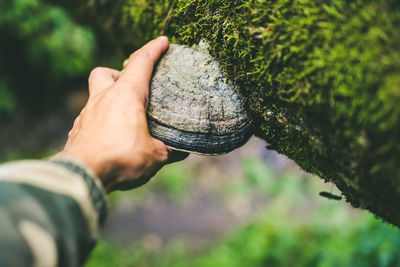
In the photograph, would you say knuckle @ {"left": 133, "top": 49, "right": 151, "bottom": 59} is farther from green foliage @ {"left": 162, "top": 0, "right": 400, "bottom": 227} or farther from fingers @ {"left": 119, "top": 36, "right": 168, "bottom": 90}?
green foliage @ {"left": 162, "top": 0, "right": 400, "bottom": 227}

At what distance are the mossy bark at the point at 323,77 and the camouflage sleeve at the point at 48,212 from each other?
98 cm

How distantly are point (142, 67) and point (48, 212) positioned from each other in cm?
97

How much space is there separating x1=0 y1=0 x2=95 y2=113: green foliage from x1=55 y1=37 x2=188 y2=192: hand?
14.0 feet

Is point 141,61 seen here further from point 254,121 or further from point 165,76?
point 254,121

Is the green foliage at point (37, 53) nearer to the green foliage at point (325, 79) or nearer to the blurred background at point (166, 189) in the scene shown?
the blurred background at point (166, 189)

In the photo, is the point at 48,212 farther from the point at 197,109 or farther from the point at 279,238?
the point at 279,238

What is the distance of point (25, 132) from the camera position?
256 inches

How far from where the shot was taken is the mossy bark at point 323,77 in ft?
3.34

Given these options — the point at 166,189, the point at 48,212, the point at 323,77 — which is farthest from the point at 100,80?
the point at 166,189

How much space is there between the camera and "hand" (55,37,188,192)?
1.36 metres

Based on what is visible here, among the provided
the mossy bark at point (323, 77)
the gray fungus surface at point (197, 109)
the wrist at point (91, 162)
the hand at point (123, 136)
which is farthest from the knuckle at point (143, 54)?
the wrist at point (91, 162)

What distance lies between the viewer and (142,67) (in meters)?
1.65

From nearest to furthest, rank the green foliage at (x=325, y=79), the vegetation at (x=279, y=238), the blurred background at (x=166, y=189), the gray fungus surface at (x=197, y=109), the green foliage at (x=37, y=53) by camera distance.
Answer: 1. the green foliage at (x=325, y=79)
2. the gray fungus surface at (x=197, y=109)
3. the vegetation at (x=279, y=238)
4. the blurred background at (x=166, y=189)
5. the green foliage at (x=37, y=53)

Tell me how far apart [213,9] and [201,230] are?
17.8ft
